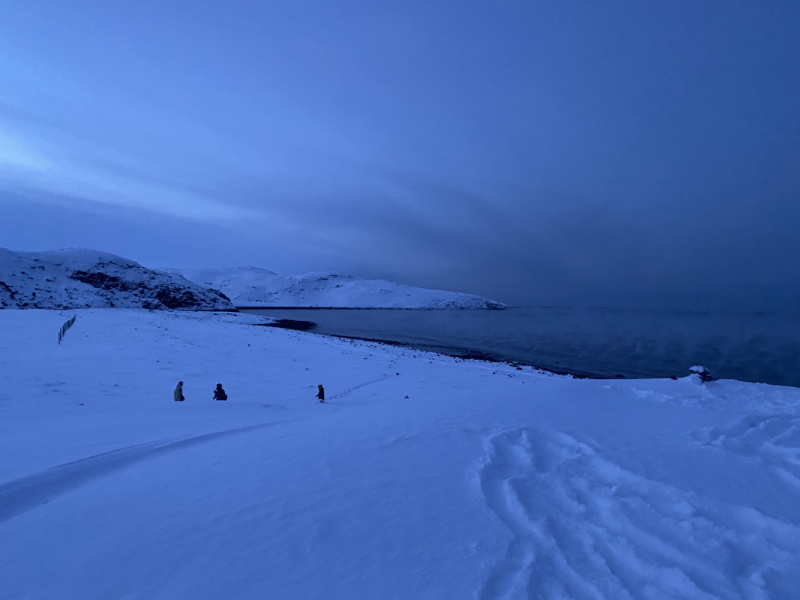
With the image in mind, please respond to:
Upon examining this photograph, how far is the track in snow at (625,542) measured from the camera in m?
2.46

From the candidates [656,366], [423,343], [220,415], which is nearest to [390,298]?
[423,343]

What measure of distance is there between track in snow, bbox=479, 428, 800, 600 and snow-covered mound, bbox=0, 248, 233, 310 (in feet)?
211

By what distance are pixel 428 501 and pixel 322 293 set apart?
7232 inches

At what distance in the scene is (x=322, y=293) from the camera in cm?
18300

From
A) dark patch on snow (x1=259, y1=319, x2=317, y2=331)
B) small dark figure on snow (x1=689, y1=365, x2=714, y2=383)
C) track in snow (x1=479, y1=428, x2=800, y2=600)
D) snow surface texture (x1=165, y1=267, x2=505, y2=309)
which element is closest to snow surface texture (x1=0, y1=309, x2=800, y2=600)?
track in snow (x1=479, y1=428, x2=800, y2=600)

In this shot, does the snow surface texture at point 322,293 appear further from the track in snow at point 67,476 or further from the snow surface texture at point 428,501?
the track in snow at point 67,476

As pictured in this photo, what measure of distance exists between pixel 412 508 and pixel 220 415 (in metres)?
7.55

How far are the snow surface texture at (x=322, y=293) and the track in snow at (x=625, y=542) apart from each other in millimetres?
158938

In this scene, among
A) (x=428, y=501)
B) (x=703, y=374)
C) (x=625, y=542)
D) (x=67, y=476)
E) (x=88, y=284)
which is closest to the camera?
(x=625, y=542)

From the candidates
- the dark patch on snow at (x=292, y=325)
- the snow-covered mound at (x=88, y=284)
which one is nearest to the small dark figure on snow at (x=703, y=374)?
the dark patch on snow at (x=292, y=325)

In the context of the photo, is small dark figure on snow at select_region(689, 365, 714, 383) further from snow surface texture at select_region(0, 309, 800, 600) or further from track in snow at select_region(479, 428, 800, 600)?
track in snow at select_region(479, 428, 800, 600)

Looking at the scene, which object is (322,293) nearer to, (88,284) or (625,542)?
(88,284)

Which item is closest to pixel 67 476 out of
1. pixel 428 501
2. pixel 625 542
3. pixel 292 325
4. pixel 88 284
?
pixel 428 501

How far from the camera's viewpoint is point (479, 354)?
101 feet
